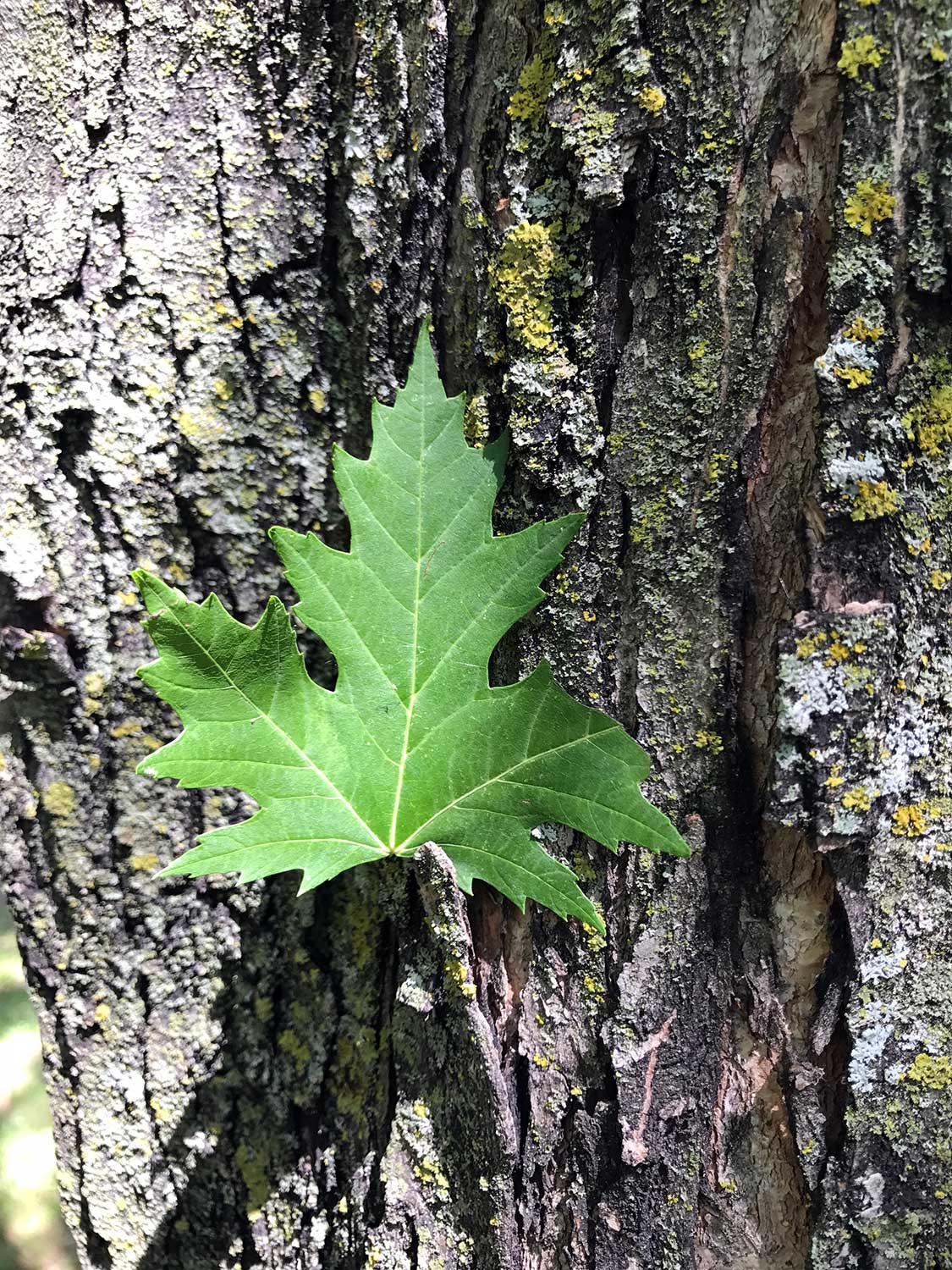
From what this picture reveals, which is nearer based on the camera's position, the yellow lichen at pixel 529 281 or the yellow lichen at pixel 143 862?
the yellow lichen at pixel 529 281

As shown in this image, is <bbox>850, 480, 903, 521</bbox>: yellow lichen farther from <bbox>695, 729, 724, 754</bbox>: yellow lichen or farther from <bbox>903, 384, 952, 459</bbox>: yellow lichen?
<bbox>695, 729, 724, 754</bbox>: yellow lichen

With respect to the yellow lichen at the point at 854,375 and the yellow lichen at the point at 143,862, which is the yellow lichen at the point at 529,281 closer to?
the yellow lichen at the point at 854,375

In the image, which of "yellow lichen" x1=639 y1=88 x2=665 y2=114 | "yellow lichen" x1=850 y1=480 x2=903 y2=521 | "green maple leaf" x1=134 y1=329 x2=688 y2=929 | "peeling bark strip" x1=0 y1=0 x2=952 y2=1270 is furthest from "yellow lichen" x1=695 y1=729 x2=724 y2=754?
"yellow lichen" x1=639 y1=88 x2=665 y2=114

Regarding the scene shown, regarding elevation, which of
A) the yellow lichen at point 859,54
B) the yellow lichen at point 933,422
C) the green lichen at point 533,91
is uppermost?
the green lichen at point 533,91

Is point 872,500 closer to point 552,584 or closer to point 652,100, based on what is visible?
point 552,584

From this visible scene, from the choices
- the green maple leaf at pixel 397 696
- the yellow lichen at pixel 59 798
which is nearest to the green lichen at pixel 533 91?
the green maple leaf at pixel 397 696

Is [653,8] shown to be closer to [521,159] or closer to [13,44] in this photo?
[521,159]

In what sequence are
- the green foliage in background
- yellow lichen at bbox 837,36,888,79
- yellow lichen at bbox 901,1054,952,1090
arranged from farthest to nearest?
the green foliage in background, yellow lichen at bbox 901,1054,952,1090, yellow lichen at bbox 837,36,888,79
